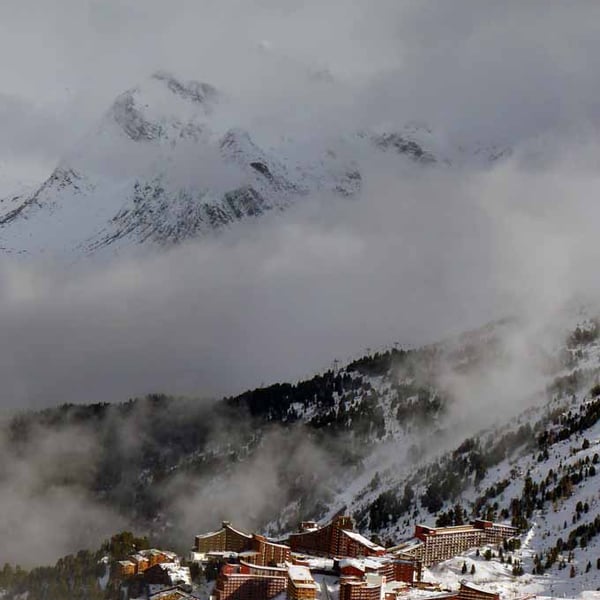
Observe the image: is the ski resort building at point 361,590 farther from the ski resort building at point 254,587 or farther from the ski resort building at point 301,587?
the ski resort building at point 254,587

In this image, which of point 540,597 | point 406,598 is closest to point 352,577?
point 406,598

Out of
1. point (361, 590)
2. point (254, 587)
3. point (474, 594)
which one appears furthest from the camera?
point (254, 587)

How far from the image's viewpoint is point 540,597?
193250 mm

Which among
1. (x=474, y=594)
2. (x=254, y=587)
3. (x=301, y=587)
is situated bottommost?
(x=474, y=594)

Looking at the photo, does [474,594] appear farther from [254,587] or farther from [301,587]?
[254,587]

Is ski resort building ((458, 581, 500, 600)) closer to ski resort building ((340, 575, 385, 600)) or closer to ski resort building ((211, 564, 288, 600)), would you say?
ski resort building ((340, 575, 385, 600))

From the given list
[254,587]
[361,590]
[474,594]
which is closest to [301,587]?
[361,590]

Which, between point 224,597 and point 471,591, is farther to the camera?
point 224,597

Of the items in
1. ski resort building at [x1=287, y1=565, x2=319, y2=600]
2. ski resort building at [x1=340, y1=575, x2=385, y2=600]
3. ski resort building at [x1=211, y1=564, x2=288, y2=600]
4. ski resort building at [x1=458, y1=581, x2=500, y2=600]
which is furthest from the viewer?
ski resort building at [x1=211, y1=564, x2=288, y2=600]

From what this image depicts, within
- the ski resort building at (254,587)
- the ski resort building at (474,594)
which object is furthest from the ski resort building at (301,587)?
the ski resort building at (474,594)

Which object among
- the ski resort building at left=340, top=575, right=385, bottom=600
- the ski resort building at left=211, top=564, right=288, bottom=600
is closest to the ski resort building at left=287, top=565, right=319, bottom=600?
the ski resort building at left=211, top=564, right=288, bottom=600

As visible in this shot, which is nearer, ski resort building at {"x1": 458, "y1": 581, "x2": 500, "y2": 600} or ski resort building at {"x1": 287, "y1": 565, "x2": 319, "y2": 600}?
ski resort building at {"x1": 458, "y1": 581, "x2": 500, "y2": 600}

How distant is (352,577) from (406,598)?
1141 cm

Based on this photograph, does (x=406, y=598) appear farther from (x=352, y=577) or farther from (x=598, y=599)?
(x=598, y=599)
